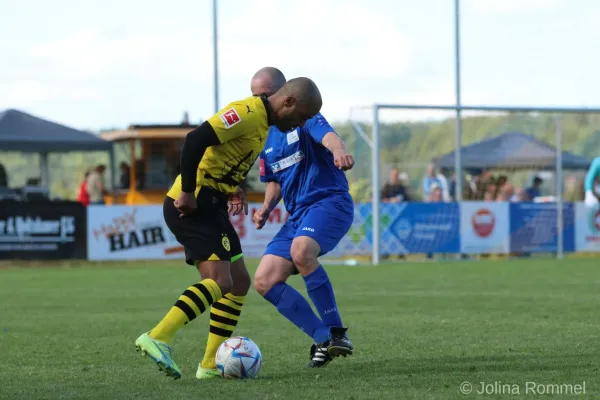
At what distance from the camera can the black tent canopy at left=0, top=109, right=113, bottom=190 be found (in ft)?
95.0

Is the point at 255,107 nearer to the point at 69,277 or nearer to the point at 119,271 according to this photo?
the point at 69,277

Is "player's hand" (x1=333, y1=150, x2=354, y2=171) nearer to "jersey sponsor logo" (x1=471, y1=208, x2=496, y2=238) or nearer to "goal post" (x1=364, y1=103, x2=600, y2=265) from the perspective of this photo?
"goal post" (x1=364, y1=103, x2=600, y2=265)

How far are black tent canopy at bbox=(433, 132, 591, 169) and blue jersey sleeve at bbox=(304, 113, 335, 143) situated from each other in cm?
1817

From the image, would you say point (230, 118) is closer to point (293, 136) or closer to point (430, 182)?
point (293, 136)

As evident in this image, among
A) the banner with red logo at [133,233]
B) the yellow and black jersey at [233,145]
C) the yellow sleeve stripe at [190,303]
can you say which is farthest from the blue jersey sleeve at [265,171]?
the banner with red logo at [133,233]

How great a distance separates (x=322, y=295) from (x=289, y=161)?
978 mm

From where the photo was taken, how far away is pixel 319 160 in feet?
26.3

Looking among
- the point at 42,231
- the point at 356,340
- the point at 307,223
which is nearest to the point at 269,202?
the point at 307,223

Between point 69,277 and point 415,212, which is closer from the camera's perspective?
point 69,277

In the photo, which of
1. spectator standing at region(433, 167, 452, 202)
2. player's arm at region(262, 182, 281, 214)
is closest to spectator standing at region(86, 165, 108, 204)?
spectator standing at region(433, 167, 452, 202)

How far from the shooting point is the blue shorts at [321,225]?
309 inches

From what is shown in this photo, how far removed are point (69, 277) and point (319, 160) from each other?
1277 centimetres

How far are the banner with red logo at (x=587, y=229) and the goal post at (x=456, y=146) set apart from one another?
435 millimetres

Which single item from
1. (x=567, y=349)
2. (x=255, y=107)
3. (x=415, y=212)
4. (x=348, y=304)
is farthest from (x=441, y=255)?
(x=255, y=107)
